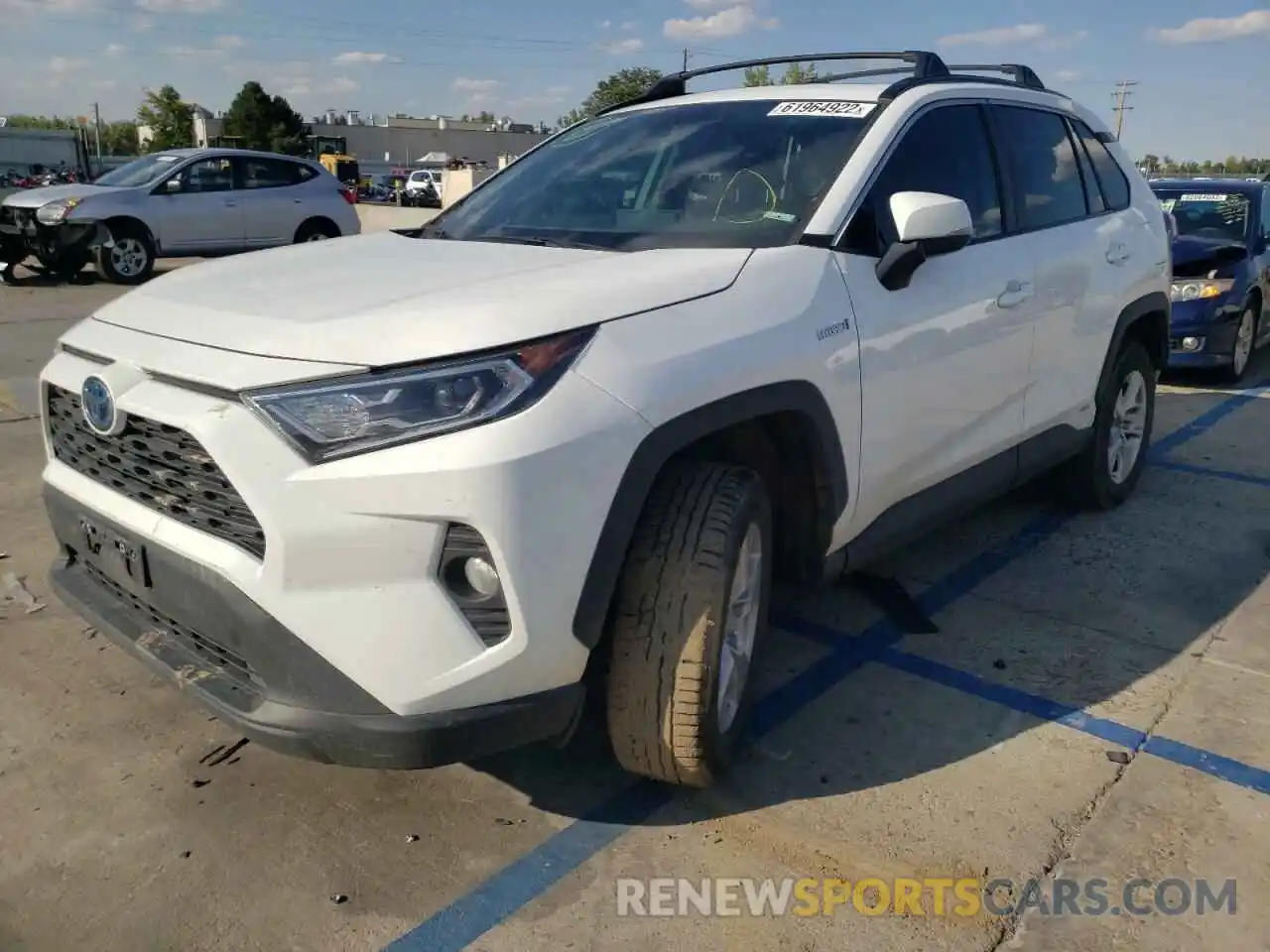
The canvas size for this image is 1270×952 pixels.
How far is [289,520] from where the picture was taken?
2076 millimetres

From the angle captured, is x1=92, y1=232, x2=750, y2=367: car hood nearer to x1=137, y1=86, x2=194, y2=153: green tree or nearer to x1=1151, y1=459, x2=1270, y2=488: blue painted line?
x1=1151, y1=459, x2=1270, y2=488: blue painted line

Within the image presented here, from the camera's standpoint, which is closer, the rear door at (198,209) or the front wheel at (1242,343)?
the front wheel at (1242,343)

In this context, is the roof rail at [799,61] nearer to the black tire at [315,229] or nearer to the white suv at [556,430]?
the white suv at [556,430]

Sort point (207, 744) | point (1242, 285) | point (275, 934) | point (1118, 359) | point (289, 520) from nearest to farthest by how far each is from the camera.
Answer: point (289, 520)
point (275, 934)
point (207, 744)
point (1118, 359)
point (1242, 285)

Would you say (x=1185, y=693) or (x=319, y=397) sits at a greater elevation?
(x=319, y=397)

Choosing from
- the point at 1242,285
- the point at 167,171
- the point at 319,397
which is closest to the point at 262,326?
the point at 319,397

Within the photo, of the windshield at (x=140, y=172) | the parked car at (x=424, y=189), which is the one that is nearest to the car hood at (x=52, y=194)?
the windshield at (x=140, y=172)

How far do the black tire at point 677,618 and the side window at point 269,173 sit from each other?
1300 cm

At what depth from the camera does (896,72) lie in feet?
13.5

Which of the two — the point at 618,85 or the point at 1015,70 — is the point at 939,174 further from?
the point at 618,85

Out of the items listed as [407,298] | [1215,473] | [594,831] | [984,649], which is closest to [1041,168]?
[984,649]

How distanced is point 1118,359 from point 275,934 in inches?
164

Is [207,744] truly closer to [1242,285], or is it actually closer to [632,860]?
[632,860]

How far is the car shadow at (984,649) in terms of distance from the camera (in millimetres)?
2891
